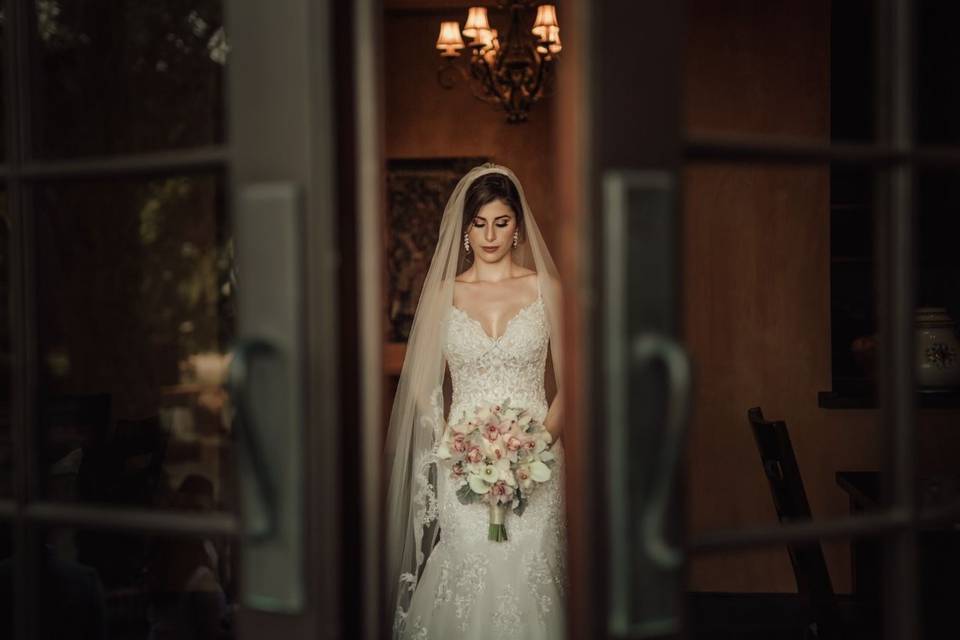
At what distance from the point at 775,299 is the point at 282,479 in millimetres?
3662

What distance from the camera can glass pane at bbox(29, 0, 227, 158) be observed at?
1.48 m

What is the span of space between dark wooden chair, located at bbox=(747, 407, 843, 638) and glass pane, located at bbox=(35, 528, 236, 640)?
1.42 metres

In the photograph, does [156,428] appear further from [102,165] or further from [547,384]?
[547,384]

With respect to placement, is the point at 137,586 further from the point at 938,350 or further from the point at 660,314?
the point at 938,350

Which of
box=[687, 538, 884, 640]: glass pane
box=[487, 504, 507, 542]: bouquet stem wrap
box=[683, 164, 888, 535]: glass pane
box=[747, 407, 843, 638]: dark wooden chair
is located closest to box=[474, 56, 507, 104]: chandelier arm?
box=[683, 164, 888, 535]: glass pane

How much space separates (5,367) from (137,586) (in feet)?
1.81

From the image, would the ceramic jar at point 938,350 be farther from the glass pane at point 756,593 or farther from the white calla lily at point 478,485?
the white calla lily at point 478,485

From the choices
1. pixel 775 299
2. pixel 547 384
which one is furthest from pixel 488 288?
pixel 775 299

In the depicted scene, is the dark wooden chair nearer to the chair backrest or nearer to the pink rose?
the chair backrest

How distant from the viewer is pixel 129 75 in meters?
1.54

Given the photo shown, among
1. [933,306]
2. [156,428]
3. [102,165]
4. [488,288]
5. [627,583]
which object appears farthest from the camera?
[933,306]

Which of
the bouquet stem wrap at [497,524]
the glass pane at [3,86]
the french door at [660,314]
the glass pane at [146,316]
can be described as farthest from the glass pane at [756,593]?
the glass pane at [3,86]

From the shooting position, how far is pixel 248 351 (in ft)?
3.81

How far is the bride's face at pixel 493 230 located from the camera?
3.40m
